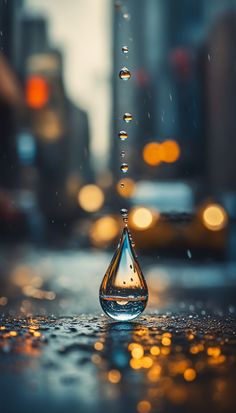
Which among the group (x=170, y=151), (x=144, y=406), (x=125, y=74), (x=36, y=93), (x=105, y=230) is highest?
(x=36, y=93)

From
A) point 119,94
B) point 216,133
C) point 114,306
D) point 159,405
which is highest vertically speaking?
point 119,94

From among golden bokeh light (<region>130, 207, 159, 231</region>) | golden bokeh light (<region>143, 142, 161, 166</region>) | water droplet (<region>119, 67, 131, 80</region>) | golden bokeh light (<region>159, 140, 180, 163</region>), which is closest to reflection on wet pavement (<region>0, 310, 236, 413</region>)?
water droplet (<region>119, 67, 131, 80</region>)

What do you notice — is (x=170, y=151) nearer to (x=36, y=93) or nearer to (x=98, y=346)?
(x=36, y=93)

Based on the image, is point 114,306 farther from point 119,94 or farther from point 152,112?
point 119,94

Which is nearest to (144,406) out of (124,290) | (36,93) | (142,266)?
(124,290)

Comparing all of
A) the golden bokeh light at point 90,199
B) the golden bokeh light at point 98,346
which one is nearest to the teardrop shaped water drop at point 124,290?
the golden bokeh light at point 98,346

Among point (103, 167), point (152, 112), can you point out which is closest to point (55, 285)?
point (152, 112)

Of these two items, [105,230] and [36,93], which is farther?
[36,93]

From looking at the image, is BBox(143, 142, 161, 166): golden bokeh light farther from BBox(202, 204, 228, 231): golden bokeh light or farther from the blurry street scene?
BBox(202, 204, 228, 231): golden bokeh light
